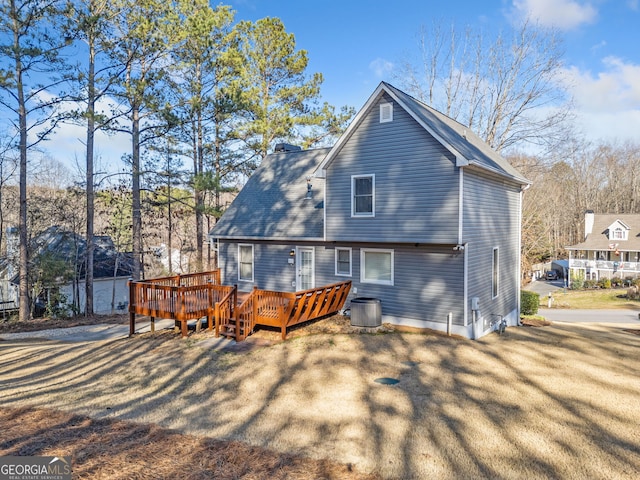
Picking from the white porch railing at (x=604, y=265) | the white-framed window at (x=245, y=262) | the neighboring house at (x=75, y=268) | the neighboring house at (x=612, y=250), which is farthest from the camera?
the neighboring house at (x=612, y=250)

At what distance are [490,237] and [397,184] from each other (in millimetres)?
3736

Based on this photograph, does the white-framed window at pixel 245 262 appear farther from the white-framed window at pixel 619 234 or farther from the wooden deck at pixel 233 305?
the white-framed window at pixel 619 234

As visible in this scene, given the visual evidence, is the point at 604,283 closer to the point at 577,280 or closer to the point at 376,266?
the point at 577,280

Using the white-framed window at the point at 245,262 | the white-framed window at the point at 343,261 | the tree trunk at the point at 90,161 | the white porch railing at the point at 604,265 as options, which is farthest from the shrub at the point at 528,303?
the white porch railing at the point at 604,265

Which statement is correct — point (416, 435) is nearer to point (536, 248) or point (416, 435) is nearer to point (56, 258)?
point (56, 258)

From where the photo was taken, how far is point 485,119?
2742 cm

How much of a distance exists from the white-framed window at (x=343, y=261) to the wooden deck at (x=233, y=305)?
484 mm

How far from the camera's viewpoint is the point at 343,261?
13297 millimetres

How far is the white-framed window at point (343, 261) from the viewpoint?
13.1m

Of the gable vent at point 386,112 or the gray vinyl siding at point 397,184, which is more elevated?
the gable vent at point 386,112

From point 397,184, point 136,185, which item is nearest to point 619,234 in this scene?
point 397,184

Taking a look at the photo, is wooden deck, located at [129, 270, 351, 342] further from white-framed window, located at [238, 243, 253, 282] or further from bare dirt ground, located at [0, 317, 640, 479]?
white-framed window, located at [238, 243, 253, 282]

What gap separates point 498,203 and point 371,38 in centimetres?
1348

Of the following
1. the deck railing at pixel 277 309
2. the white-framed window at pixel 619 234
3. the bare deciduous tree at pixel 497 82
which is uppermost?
the bare deciduous tree at pixel 497 82
